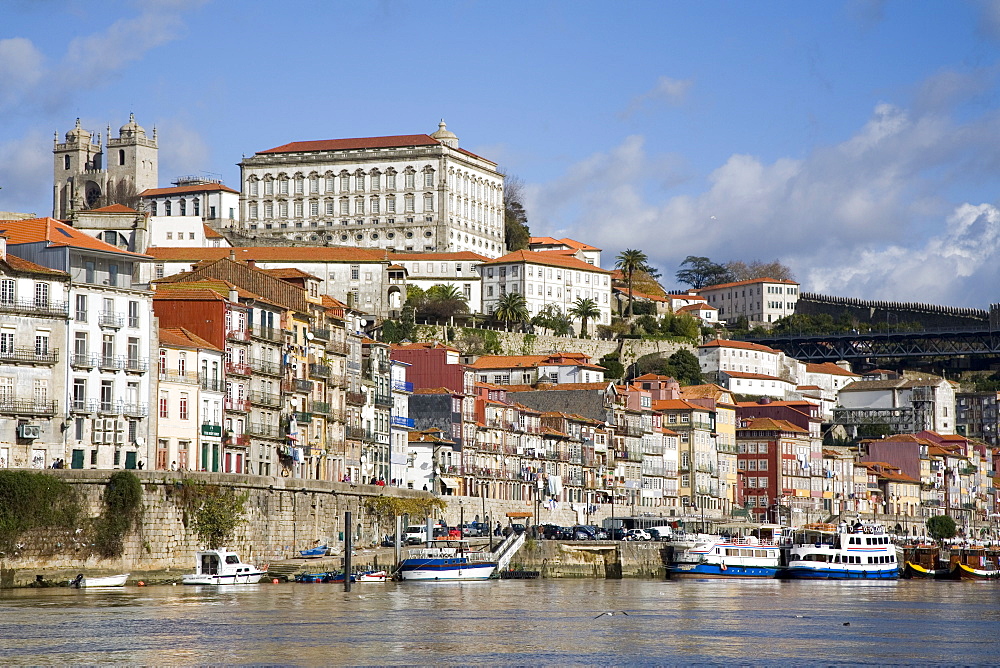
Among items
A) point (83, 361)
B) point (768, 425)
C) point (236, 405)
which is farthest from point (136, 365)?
point (768, 425)

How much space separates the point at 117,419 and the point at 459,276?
118 meters

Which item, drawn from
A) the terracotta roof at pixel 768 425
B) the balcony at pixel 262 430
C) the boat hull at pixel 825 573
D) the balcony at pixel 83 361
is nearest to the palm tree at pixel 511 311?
the terracotta roof at pixel 768 425

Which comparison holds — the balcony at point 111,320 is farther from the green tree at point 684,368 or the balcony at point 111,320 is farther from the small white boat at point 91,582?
the green tree at point 684,368

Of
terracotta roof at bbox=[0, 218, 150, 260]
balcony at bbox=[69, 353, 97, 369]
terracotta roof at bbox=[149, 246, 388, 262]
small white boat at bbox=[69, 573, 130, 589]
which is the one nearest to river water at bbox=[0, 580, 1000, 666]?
small white boat at bbox=[69, 573, 130, 589]

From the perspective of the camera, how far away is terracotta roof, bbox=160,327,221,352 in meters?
83.7

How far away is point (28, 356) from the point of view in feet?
247

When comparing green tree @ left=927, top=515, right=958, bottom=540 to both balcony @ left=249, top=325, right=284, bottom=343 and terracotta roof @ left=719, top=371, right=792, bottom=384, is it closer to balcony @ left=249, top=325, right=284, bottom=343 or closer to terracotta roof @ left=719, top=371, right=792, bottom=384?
terracotta roof @ left=719, top=371, right=792, bottom=384

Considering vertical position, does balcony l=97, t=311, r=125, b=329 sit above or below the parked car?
above

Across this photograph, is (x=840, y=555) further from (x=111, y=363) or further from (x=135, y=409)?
(x=111, y=363)

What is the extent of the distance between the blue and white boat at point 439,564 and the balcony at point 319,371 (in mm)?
14230

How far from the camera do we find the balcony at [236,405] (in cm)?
8730

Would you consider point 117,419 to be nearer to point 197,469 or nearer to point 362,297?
point 197,469

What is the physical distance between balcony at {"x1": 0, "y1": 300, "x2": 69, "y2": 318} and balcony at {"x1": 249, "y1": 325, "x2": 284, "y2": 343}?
1548cm

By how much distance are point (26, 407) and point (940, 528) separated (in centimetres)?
11244
